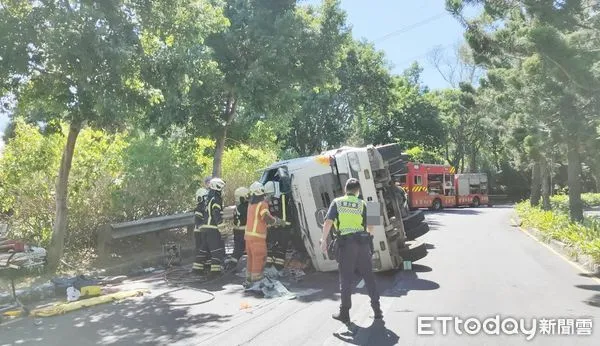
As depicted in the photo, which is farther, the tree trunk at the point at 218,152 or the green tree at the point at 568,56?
the tree trunk at the point at 218,152

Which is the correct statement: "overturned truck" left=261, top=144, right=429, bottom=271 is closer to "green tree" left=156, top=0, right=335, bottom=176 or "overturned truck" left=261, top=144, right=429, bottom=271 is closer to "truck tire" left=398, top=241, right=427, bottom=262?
"truck tire" left=398, top=241, right=427, bottom=262

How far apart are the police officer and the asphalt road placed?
48 cm

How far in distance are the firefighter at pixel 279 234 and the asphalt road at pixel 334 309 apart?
2.32ft

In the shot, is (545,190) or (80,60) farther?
(545,190)

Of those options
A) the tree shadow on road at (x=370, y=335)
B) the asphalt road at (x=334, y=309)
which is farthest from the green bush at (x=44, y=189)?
the tree shadow on road at (x=370, y=335)

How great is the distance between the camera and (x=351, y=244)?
670cm

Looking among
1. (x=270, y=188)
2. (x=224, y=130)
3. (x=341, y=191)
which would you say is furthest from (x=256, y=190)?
(x=224, y=130)

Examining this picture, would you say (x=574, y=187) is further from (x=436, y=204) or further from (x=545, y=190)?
(x=436, y=204)

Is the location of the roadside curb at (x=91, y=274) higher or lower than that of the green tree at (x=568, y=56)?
lower

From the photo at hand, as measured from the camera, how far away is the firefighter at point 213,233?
33.3 ft

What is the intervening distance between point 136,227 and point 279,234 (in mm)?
3511

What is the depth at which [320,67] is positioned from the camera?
1638cm

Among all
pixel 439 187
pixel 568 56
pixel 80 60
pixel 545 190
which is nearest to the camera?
pixel 80 60

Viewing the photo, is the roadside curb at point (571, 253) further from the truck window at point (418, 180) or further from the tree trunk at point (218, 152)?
the truck window at point (418, 180)
